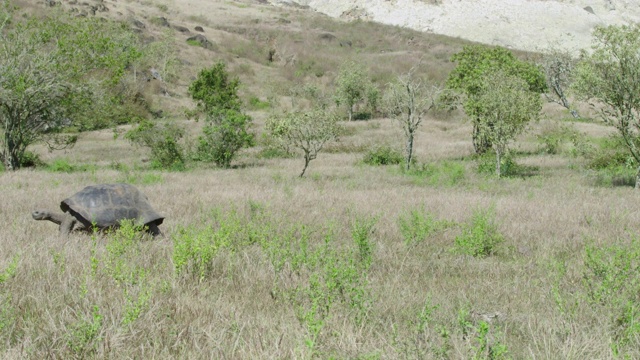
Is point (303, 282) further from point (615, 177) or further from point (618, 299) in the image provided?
point (615, 177)

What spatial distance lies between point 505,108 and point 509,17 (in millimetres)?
103082

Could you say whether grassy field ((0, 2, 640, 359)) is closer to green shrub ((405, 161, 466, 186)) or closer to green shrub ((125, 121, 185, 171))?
green shrub ((405, 161, 466, 186))

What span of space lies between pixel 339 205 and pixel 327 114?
8911 millimetres

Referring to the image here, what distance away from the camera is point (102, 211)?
7621mm

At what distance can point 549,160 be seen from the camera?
22.7 m

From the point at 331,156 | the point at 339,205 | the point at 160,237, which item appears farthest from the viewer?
the point at 331,156

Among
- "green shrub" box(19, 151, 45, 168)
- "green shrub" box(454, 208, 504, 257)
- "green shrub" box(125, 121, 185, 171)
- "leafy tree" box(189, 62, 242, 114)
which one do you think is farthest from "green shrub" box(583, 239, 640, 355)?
"leafy tree" box(189, 62, 242, 114)

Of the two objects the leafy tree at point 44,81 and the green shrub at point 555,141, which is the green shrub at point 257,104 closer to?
the leafy tree at point 44,81

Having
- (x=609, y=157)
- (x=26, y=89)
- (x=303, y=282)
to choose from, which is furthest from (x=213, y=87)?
(x=303, y=282)

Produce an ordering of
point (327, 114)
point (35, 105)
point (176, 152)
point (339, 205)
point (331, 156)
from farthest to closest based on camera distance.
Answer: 1. point (331, 156)
2. point (176, 152)
3. point (35, 105)
4. point (327, 114)
5. point (339, 205)

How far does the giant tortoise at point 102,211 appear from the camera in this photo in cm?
752

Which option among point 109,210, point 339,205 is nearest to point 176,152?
point 339,205

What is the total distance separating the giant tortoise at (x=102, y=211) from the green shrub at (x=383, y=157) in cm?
1617

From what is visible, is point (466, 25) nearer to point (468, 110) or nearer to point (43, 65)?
point (468, 110)
